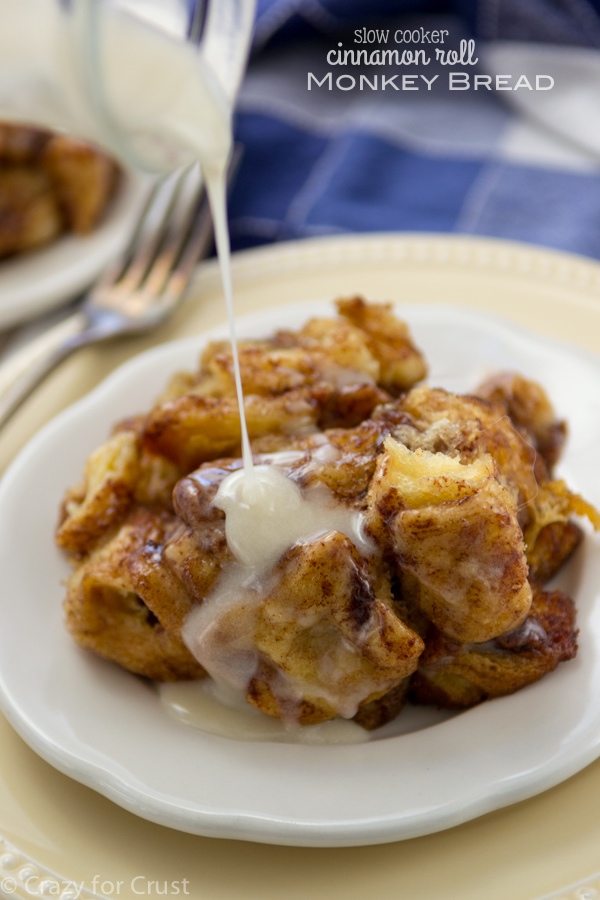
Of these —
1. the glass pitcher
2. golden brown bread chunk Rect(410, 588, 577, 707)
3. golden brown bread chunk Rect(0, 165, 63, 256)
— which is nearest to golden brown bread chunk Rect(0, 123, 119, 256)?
golden brown bread chunk Rect(0, 165, 63, 256)

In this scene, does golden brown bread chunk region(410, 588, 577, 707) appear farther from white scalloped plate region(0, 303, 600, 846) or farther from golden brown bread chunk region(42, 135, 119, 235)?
golden brown bread chunk region(42, 135, 119, 235)

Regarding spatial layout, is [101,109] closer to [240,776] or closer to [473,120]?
[240,776]

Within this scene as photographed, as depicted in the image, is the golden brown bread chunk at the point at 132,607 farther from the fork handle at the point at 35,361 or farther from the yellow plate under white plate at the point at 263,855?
the fork handle at the point at 35,361

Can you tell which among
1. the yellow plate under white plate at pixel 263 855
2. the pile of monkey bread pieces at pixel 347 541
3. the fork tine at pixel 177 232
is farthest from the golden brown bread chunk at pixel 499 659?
the fork tine at pixel 177 232

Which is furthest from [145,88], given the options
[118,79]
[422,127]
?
[422,127]

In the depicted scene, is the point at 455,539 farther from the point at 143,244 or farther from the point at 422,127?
the point at 422,127
